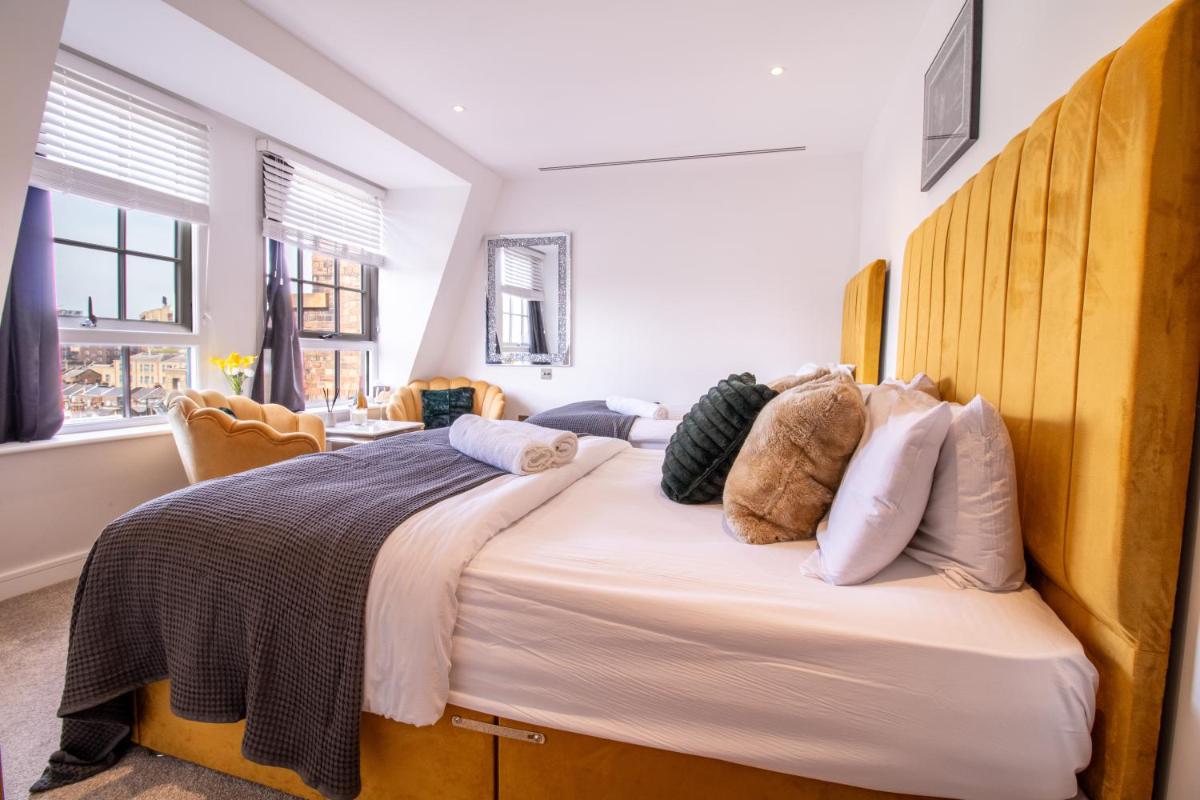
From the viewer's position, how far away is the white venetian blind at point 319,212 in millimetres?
3689

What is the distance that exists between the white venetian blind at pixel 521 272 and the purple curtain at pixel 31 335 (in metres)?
3.03

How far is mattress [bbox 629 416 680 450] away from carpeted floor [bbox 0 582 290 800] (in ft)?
8.43

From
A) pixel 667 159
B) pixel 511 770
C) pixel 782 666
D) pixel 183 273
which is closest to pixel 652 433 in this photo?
pixel 667 159

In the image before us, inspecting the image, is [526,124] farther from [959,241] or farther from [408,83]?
[959,241]

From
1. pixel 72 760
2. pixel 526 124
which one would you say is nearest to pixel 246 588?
pixel 72 760

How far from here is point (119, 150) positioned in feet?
9.41

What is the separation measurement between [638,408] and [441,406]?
1.85 m

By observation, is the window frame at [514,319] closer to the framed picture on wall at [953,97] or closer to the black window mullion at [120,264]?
the black window mullion at [120,264]

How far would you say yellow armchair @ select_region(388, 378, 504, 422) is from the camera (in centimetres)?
473

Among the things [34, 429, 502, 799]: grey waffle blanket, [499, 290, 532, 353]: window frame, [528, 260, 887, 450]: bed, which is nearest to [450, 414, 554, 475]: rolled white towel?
[34, 429, 502, 799]: grey waffle blanket

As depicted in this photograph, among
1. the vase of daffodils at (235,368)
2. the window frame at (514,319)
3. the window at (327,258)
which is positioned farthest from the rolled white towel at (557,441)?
the window frame at (514,319)

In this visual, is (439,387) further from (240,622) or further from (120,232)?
(240,622)

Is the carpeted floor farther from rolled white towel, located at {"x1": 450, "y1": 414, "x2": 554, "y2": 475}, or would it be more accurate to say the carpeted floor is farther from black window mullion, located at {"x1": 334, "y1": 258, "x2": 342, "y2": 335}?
black window mullion, located at {"x1": 334, "y1": 258, "x2": 342, "y2": 335}

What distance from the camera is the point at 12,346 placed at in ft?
8.20
